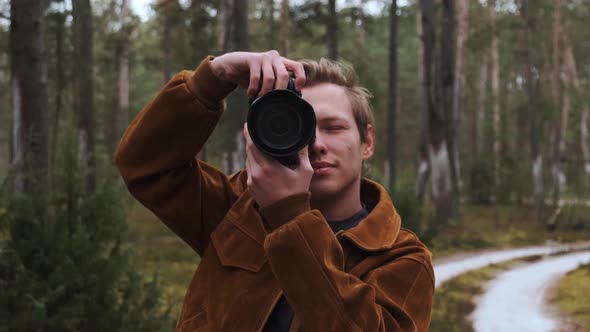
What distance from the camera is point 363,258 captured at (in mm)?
1968

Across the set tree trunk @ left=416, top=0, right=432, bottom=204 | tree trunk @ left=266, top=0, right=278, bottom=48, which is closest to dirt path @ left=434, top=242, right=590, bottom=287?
tree trunk @ left=416, top=0, right=432, bottom=204

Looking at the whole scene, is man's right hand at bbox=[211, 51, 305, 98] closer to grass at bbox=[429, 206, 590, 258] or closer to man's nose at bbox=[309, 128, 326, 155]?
man's nose at bbox=[309, 128, 326, 155]

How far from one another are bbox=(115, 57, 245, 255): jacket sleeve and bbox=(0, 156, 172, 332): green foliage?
6.14 feet

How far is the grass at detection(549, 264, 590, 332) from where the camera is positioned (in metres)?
8.94

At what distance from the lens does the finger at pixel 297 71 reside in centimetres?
187

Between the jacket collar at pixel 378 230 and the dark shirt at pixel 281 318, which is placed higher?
the jacket collar at pixel 378 230

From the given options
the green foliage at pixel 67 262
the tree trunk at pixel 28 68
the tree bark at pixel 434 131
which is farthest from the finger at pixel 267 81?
the tree bark at pixel 434 131

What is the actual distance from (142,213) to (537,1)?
693 inches

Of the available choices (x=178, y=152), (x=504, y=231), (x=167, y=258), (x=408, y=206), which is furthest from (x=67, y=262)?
(x=504, y=231)

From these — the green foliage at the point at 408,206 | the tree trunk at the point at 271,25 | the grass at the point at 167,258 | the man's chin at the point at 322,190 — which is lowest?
the grass at the point at 167,258

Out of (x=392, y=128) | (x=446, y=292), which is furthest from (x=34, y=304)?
(x=392, y=128)

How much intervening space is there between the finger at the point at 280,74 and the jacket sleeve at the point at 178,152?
0.70 feet

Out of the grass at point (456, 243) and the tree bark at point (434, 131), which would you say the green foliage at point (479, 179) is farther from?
the tree bark at point (434, 131)

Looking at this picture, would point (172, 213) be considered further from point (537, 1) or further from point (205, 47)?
point (537, 1)
